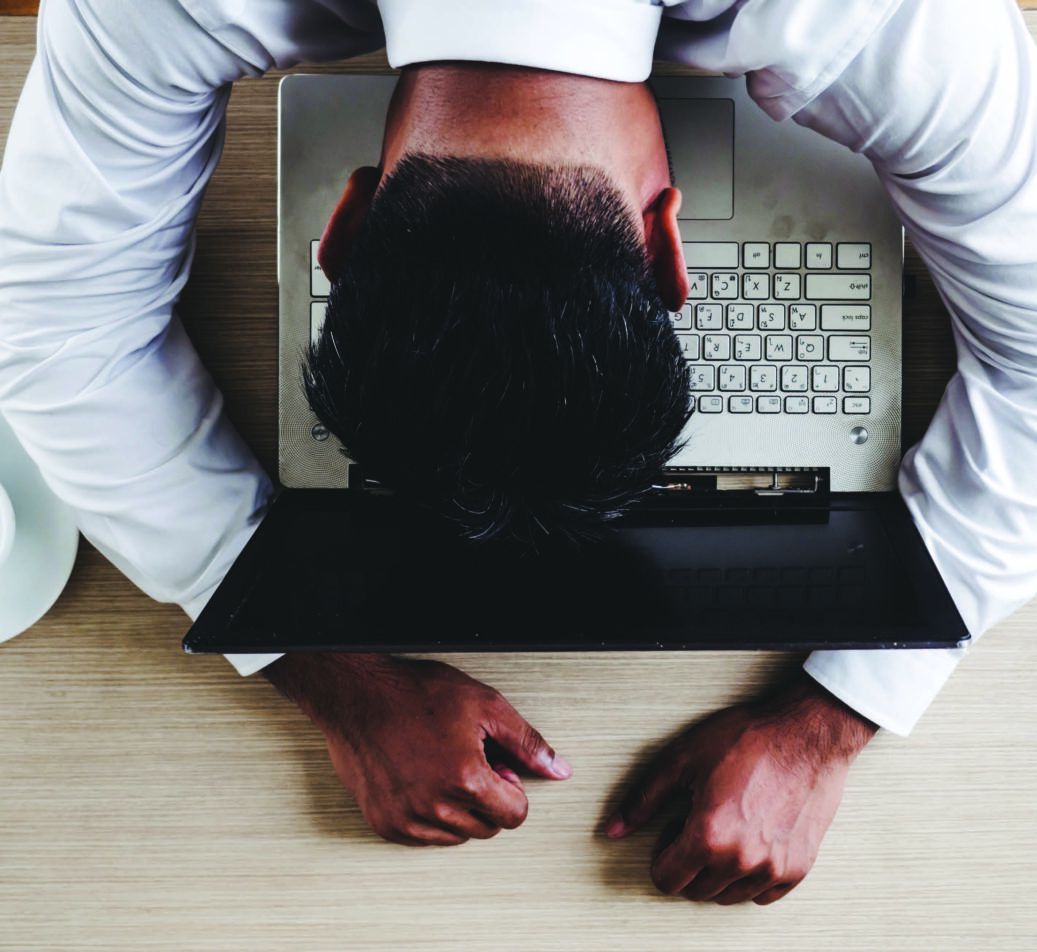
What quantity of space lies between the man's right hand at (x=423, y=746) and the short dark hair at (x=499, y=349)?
0.21 metres

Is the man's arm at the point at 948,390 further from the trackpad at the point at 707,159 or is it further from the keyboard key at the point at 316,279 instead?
the keyboard key at the point at 316,279

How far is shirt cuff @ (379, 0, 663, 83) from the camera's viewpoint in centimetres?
38

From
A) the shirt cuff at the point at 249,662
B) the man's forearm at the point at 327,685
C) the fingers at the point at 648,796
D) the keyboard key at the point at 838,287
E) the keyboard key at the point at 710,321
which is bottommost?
the fingers at the point at 648,796

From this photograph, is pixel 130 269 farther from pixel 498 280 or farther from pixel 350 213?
pixel 498 280

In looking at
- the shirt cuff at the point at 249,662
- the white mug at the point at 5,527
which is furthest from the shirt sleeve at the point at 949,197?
the white mug at the point at 5,527

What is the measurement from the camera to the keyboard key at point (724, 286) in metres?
0.51

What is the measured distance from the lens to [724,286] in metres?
0.51

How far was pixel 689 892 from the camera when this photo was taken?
553mm

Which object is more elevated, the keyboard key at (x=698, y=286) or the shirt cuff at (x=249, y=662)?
the keyboard key at (x=698, y=286)

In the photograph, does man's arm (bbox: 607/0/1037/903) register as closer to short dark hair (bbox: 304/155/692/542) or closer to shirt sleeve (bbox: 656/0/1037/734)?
shirt sleeve (bbox: 656/0/1037/734)

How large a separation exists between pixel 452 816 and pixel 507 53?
452mm

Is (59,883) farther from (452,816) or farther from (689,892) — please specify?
(689,892)

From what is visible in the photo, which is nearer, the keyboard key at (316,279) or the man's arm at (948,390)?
the man's arm at (948,390)

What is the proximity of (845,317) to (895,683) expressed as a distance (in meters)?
0.24
